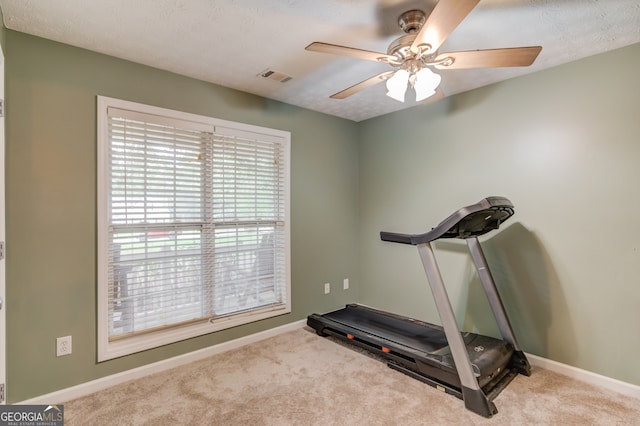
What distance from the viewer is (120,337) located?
2.41 m

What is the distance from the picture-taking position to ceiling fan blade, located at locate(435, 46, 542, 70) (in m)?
1.62

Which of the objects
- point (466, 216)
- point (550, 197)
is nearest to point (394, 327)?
point (466, 216)

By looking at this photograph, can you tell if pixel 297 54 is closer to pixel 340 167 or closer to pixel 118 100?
pixel 118 100

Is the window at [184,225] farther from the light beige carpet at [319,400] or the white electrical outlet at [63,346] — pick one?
the light beige carpet at [319,400]

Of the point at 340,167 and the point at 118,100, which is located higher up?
the point at 118,100

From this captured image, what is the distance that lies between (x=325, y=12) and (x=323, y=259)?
8.33 feet

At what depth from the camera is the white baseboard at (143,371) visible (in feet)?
7.02

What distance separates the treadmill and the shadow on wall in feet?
0.78

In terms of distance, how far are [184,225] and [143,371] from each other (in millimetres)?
1163

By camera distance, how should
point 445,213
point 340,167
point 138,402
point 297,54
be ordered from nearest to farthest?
point 138,402
point 297,54
point 445,213
point 340,167

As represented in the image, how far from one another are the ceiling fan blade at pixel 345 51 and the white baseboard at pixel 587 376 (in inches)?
102

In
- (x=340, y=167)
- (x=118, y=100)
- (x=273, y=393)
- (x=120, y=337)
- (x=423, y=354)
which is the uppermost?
(x=118, y=100)

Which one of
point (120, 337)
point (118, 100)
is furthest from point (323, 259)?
point (118, 100)

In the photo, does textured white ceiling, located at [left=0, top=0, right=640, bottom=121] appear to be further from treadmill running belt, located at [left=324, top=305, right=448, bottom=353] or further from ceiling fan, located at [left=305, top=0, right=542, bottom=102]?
treadmill running belt, located at [left=324, top=305, right=448, bottom=353]
